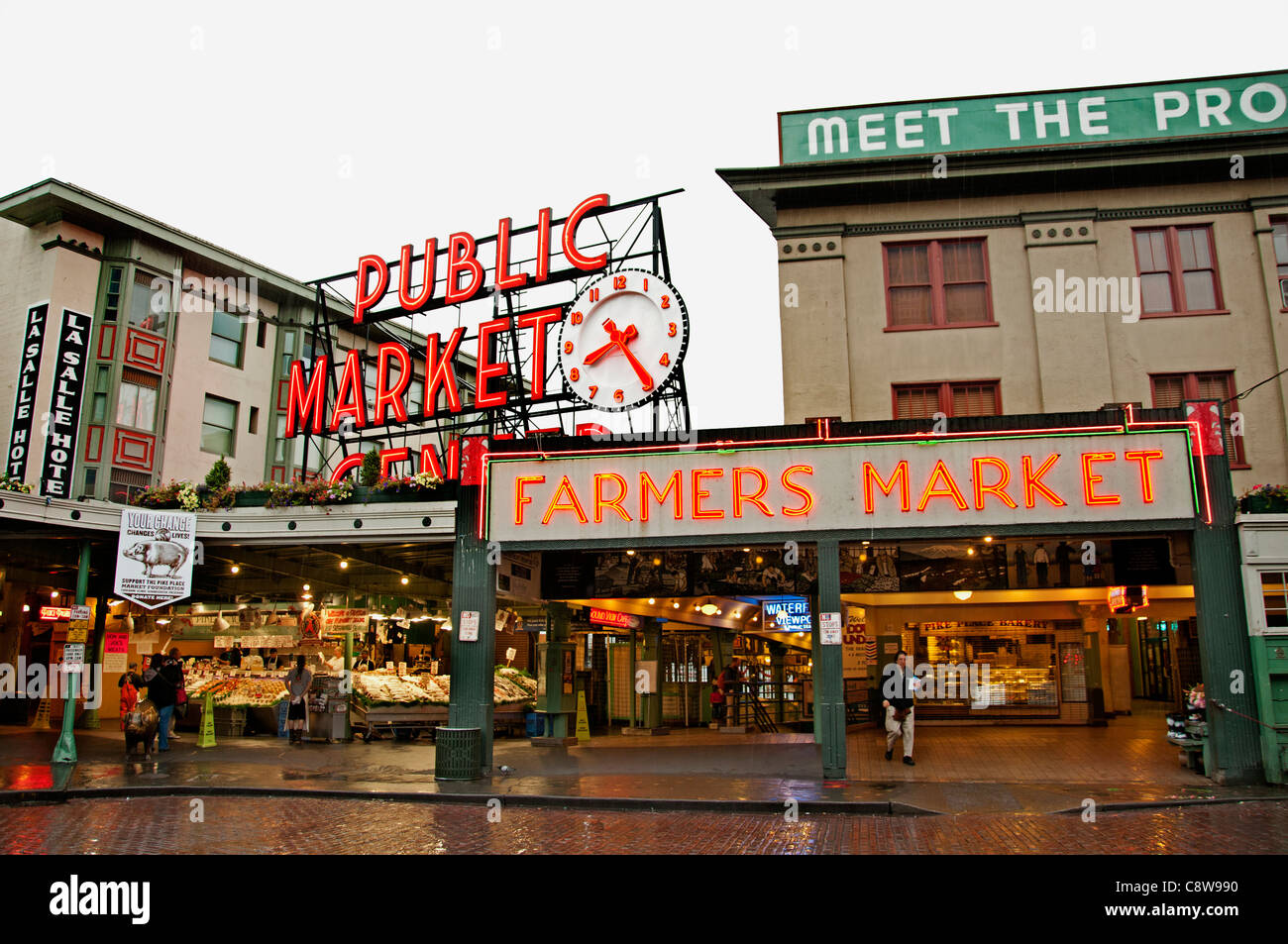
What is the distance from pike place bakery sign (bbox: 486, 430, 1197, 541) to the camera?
1603 centimetres

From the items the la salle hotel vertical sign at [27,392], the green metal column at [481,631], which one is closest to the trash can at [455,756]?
the green metal column at [481,631]

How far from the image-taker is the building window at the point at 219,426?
1284 inches

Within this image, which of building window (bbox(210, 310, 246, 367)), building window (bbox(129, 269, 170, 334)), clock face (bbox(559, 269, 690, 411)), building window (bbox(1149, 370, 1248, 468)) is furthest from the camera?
building window (bbox(210, 310, 246, 367))

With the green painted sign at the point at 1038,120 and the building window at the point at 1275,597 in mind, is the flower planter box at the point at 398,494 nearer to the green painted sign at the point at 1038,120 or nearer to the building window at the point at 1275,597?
the green painted sign at the point at 1038,120

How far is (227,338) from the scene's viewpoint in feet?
111

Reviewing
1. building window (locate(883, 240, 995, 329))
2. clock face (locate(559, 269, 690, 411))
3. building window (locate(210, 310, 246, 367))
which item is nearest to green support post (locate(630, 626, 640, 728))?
clock face (locate(559, 269, 690, 411))

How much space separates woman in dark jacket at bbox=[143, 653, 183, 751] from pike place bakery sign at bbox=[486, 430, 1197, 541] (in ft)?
27.2

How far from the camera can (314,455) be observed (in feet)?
118

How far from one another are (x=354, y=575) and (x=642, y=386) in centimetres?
1010

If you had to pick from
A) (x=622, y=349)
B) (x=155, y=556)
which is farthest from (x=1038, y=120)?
(x=155, y=556)

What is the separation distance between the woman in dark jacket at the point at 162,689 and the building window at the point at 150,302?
14.3 meters

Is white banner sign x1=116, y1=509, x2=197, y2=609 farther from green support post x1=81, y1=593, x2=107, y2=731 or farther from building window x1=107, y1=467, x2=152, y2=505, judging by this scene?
building window x1=107, y1=467, x2=152, y2=505

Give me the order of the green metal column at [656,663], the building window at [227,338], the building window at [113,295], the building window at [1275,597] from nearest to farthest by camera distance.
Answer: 1. the building window at [1275,597]
2. the green metal column at [656,663]
3. the building window at [113,295]
4. the building window at [227,338]

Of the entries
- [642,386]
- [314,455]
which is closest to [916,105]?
[642,386]
